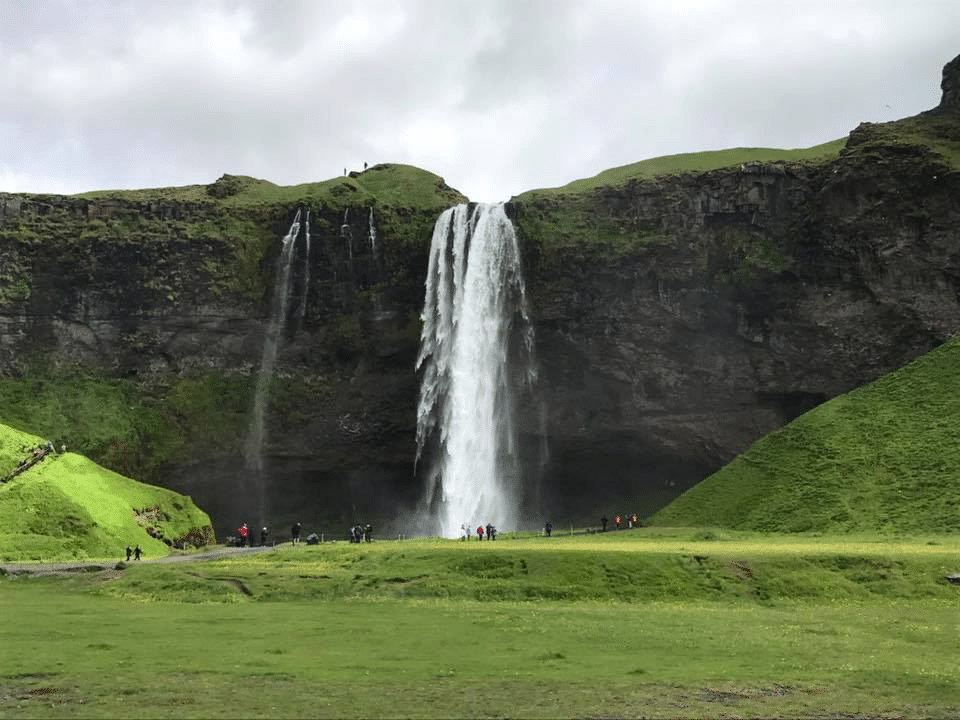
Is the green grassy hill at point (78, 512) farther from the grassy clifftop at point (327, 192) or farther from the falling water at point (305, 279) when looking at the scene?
the grassy clifftop at point (327, 192)

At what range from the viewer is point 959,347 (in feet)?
218

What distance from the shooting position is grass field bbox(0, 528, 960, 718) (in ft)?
55.1

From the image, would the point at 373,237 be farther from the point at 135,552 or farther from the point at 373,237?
the point at 135,552

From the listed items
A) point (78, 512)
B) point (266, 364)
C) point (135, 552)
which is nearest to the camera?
point (135, 552)

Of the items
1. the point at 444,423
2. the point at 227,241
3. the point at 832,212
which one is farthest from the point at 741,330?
the point at 227,241

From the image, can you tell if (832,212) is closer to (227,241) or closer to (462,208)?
(462,208)

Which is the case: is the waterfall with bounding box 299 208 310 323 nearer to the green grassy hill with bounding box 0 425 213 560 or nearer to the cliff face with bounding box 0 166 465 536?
the cliff face with bounding box 0 166 465 536

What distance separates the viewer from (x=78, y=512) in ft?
187

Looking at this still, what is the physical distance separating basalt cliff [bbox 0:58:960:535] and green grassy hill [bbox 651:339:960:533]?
375 inches

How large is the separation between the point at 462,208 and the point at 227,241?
898 inches

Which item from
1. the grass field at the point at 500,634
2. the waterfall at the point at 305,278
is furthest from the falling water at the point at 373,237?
the grass field at the point at 500,634

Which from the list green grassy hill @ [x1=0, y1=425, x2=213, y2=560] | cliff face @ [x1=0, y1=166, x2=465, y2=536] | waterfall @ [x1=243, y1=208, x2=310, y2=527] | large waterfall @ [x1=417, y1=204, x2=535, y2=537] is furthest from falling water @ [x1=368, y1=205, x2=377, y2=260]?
green grassy hill @ [x1=0, y1=425, x2=213, y2=560]

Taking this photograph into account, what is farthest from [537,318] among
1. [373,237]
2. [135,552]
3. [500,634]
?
[500,634]

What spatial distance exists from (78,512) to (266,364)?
30591 mm
